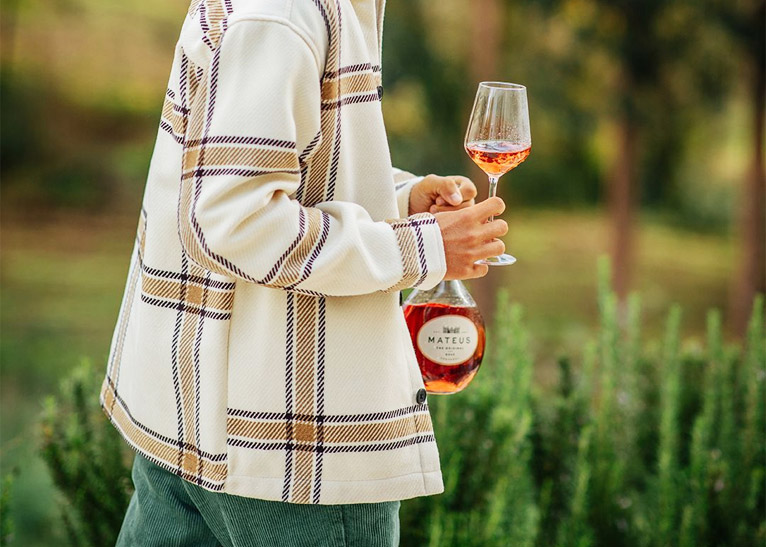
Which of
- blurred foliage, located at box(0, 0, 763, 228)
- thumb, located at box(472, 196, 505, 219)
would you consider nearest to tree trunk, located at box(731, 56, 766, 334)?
Answer: blurred foliage, located at box(0, 0, 763, 228)

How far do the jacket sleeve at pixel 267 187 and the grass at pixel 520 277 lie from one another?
174 inches

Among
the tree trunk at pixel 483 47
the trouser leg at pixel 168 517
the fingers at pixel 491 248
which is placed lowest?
the trouser leg at pixel 168 517

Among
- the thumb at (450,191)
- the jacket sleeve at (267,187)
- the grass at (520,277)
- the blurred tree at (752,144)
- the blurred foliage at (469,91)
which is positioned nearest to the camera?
the jacket sleeve at (267,187)

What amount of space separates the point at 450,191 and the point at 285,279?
410 mm

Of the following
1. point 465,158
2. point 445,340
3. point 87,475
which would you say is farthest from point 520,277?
point 445,340

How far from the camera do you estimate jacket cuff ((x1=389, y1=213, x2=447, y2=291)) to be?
1.09 metres

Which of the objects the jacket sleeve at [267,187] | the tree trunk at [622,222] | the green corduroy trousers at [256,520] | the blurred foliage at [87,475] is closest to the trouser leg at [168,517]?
the green corduroy trousers at [256,520]

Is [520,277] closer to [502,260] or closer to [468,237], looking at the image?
[502,260]

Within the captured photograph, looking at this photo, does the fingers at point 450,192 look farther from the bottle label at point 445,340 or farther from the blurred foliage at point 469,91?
the blurred foliage at point 469,91

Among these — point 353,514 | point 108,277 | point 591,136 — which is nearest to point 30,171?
point 108,277

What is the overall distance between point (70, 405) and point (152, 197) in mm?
999

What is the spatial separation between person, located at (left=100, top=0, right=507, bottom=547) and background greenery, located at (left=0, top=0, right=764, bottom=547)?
9.91ft

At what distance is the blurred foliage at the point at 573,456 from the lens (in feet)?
6.06

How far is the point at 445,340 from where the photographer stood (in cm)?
135
